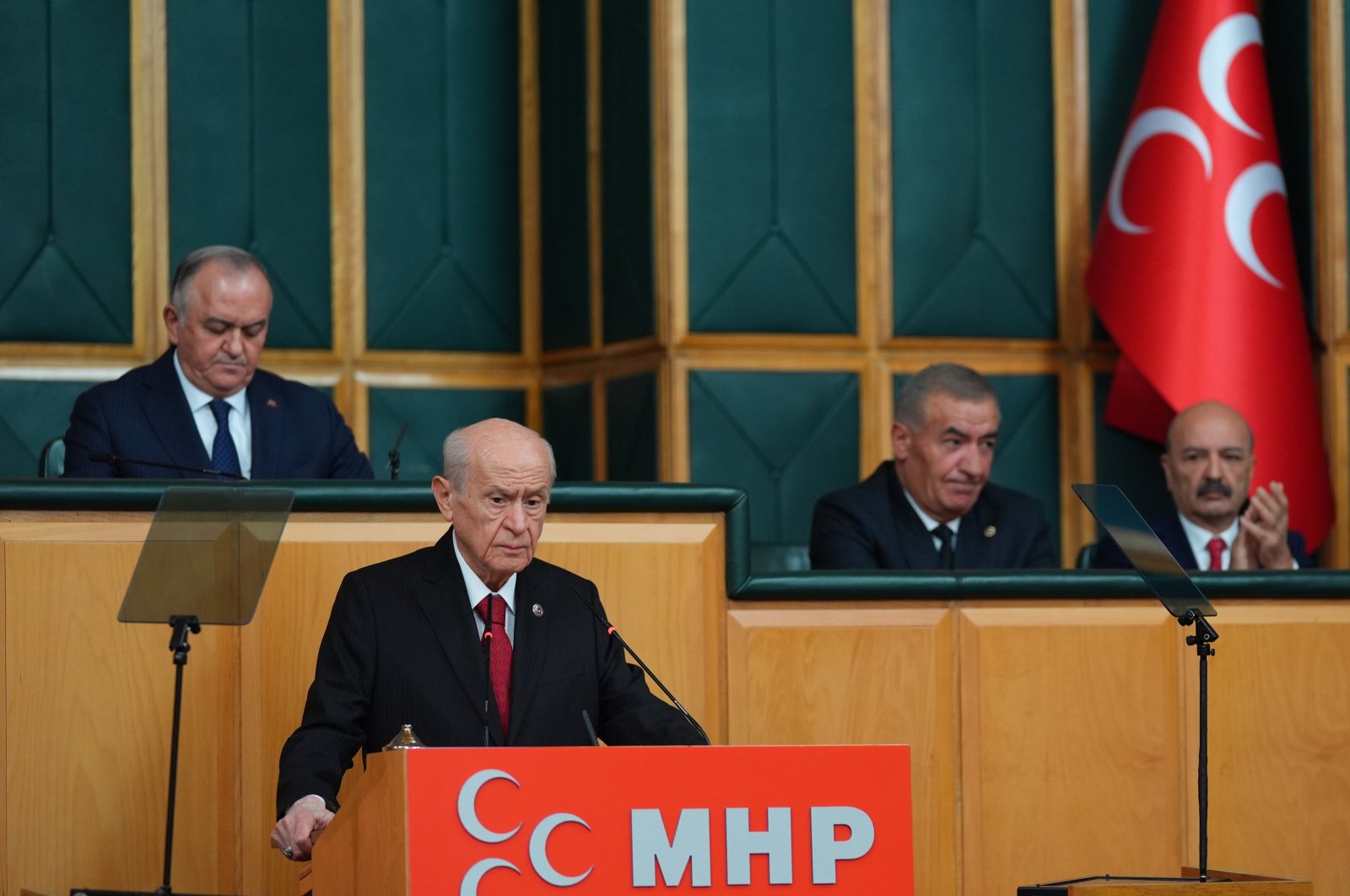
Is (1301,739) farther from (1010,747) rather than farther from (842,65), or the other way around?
(842,65)

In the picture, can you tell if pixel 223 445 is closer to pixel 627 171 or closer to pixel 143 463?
pixel 143 463

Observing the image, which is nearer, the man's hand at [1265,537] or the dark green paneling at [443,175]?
the man's hand at [1265,537]

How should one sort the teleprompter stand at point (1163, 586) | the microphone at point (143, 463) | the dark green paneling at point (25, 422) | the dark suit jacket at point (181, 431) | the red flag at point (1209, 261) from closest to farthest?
the teleprompter stand at point (1163, 586), the microphone at point (143, 463), the dark suit jacket at point (181, 431), the red flag at point (1209, 261), the dark green paneling at point (25, 422)

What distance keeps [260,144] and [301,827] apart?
10.7 feet

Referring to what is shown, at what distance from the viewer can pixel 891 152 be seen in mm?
5617

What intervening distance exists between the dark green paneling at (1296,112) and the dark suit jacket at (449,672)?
2.98 m

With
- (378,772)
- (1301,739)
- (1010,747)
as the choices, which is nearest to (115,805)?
(378,772)

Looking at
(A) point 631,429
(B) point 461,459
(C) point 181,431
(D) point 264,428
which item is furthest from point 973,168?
(B) point 461,459

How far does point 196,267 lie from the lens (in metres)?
4.25

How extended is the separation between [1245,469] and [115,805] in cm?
276

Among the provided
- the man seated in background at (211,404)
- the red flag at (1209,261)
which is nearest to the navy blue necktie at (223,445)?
the man seated in background at (211,404)

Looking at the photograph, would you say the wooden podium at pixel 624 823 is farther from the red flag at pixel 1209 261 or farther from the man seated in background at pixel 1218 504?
the red flag at pixel 1209 261

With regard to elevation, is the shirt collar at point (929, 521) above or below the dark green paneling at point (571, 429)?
below

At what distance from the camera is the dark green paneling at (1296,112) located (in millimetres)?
5613
